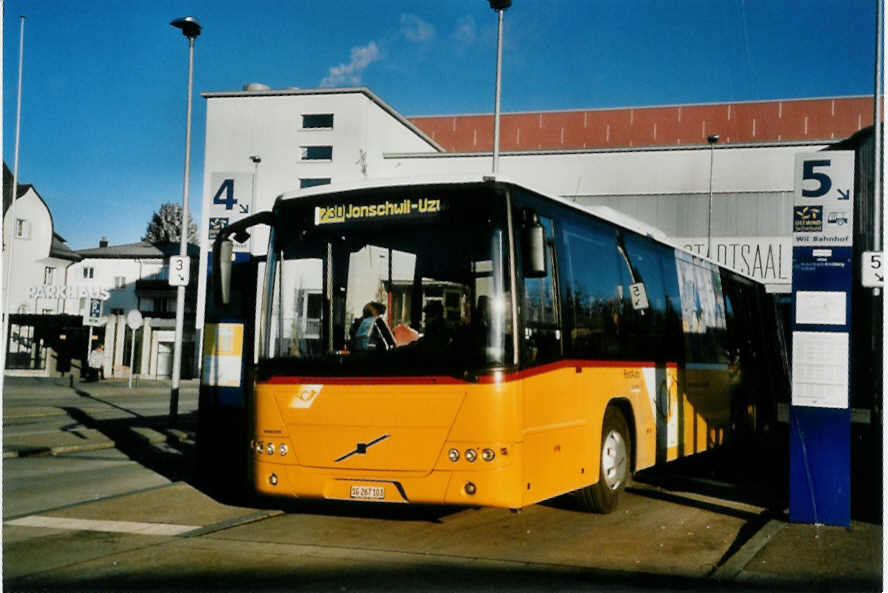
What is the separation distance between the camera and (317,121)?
2328 inches

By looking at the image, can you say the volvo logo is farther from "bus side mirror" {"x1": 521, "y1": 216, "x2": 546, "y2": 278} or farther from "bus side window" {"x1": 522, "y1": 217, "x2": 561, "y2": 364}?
"bus side mirror" {"x1": 521, "y1": 216, "x2": 546, "y2": 278}

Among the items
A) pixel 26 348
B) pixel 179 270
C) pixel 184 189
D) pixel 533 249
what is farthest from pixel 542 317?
A: pixel 26 348

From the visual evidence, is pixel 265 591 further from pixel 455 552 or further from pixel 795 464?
pixel 795 464

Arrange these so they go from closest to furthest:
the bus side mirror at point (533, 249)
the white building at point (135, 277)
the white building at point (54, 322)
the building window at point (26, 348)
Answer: the bus side mirror at point (533, 249), the white building at point (54, 322), the building window at point (26, 348), the white building at point (135, 277)

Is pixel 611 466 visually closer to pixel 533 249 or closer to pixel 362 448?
pixel 362 448

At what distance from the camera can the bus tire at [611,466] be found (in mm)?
9386

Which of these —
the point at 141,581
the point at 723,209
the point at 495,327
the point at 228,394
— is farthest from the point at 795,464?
the point at 723,209

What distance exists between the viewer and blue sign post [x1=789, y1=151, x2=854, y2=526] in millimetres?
8688

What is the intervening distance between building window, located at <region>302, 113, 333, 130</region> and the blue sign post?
5169 centimetres

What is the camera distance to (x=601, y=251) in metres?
9.98

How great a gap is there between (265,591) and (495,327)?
275 centimetres

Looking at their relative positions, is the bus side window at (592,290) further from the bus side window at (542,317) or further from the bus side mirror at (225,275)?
the bus side mirror at (225,275)

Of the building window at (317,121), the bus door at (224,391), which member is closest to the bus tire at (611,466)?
the bus door at (224,391)

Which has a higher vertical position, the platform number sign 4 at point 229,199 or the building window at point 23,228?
the building window at point 23,228
